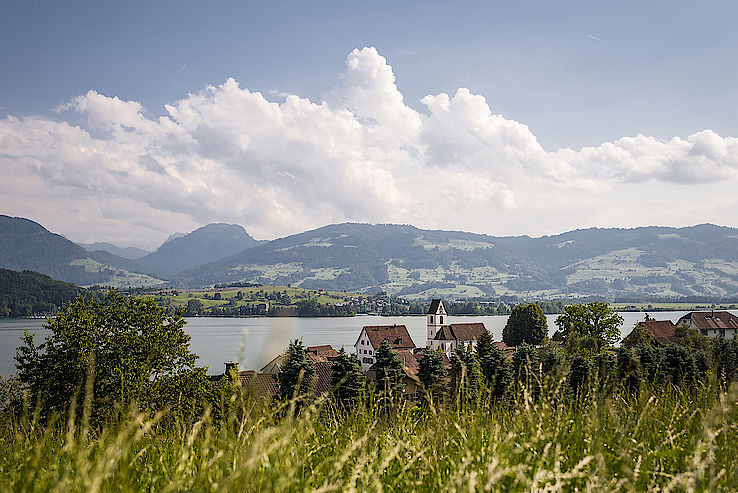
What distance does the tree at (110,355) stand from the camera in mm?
18047

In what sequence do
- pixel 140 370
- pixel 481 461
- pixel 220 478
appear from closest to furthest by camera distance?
pixel 220 478, pixel 481 461, pixel 140 370

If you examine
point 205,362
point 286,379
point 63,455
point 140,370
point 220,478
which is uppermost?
point 220,478

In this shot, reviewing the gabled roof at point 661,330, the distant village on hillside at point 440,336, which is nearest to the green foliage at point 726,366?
the distant village on hillside at point 440,336

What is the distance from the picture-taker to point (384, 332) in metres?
→ 64.5

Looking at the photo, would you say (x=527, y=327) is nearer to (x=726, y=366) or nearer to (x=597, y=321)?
(x=597, y=321)

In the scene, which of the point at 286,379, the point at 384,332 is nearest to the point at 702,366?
the point at 286,379

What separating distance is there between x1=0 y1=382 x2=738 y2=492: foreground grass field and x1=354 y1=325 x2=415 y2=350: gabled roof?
59.1 metres

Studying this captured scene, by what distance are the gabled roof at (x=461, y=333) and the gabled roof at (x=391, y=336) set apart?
29.5 feet

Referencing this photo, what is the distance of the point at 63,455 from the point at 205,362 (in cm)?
6184

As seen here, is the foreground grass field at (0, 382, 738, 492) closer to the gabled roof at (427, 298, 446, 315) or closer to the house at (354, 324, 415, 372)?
the house at (354, 324, 415, 372)

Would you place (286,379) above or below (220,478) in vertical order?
below

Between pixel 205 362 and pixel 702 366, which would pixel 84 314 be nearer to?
pixel 702 366

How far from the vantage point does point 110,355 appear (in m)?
19.1

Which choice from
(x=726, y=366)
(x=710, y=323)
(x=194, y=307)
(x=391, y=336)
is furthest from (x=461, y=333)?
(x=194, y=307)
